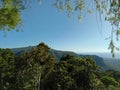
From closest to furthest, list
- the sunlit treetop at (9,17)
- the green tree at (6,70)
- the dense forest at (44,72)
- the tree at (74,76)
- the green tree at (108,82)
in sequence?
the sunlit treetop at (9,17)
the dense forest at (44,72)
the tree at (74,76)
the green tree at (6,70)
the green tree at (108,82)

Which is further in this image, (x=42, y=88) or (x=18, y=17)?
(x=42, y=88)

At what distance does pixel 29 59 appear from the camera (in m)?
52.4

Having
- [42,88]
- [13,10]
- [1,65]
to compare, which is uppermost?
[13,10]

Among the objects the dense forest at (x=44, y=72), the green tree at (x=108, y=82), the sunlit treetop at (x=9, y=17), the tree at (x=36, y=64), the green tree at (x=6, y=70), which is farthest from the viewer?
the green tree at (x=108, y=82)

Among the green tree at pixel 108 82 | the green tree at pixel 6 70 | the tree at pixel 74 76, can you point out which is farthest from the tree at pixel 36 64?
the green tree at pixel 108 82

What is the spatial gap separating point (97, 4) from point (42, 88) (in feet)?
189

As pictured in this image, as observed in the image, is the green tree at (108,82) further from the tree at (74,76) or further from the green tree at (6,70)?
the green tree at (6,70)

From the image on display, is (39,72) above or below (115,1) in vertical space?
below

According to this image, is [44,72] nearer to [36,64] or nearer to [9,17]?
[36,64]

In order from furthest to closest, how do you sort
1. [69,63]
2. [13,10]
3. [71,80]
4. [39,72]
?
[69,63]
[71,80]
[39,72]
[13,10]

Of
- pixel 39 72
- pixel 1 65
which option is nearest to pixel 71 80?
pixel 39 72

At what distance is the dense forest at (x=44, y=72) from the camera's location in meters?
52.6

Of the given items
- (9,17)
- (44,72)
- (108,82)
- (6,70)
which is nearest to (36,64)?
(44,72)

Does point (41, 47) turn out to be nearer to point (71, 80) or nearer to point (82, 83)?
point (71, 80)
